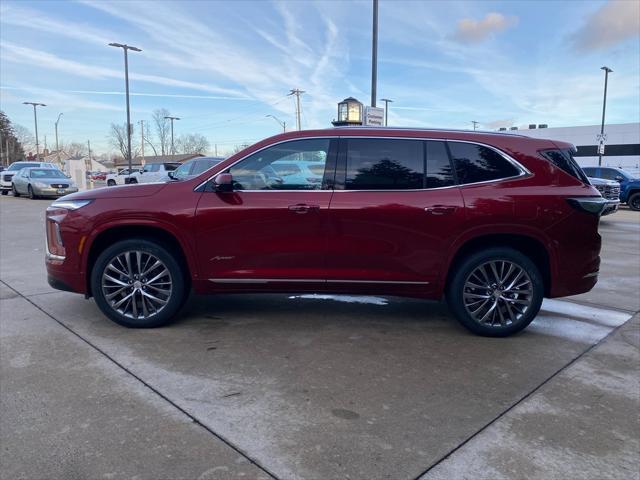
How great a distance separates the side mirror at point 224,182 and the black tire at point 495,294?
2120 mm

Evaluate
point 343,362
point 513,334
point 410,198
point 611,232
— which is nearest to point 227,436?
point 343,362

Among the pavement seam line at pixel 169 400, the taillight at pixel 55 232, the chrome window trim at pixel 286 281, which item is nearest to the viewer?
the pavement seam line at pixel 169 400

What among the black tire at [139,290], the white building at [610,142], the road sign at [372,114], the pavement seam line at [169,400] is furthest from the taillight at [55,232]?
the white building at [610,142]

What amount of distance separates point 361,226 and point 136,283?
2.08m

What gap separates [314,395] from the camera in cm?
335

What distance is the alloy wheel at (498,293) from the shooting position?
443 cm

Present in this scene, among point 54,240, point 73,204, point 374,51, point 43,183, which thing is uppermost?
point 374,51

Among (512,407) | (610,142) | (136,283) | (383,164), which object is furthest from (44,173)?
(610,142)

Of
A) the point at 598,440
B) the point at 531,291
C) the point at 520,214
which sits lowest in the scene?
the point at 598,440

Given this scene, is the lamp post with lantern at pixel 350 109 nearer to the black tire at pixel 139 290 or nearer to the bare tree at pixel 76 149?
the black tire at pixel 139 290

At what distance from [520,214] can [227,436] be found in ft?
9.72

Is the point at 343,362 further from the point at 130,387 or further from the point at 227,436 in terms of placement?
the point at 130,387

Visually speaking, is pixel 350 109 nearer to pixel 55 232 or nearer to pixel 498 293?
pixel 498 293

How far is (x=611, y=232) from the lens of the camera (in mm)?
12461
